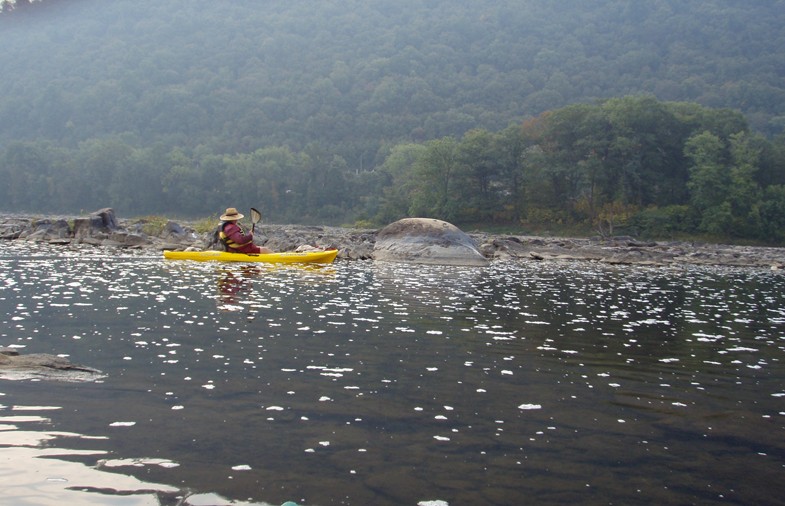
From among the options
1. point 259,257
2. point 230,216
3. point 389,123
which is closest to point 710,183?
point 259,257

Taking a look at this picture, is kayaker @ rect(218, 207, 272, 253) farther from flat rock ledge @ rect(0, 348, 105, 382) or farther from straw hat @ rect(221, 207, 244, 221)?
flat rock ledge @ rect(0, 348, 105, 382)

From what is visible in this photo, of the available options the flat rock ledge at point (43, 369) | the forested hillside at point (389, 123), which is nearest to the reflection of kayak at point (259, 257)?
the flat rock ledge at point (43, 369)

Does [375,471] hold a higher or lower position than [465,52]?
lower

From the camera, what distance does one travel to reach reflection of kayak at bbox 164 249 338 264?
98.1 feet

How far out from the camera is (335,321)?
49.2 feet

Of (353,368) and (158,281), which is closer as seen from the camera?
(353,368)

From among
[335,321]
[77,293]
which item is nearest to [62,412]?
[335,321]

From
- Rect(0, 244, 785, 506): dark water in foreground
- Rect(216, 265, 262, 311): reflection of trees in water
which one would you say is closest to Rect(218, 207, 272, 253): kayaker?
Rect(216, 265, 262, 311): reflection of trees in water

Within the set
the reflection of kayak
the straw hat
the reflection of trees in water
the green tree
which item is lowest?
the reflection of trees in water

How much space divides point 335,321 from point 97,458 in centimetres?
837

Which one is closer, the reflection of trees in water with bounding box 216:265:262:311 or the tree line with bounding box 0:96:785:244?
the reflection of trees in water with bounding box 216:265:262:311

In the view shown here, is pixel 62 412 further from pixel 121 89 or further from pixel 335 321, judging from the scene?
pixel 121 89

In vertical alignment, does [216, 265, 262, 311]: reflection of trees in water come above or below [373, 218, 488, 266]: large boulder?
below

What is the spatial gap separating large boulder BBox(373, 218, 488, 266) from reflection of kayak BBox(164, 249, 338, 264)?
5.24m
